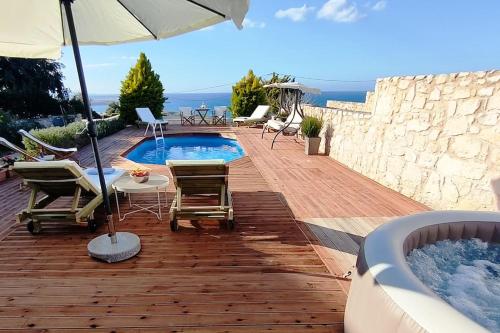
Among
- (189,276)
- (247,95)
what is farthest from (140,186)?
(247,95)

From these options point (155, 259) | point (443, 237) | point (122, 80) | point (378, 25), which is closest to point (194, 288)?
point (155, 259)

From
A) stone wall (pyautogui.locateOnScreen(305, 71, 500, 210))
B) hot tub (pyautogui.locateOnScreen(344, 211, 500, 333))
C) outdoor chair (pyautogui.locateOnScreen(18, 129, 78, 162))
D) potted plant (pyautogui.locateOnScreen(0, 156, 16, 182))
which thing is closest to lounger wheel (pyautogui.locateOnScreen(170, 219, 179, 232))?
hot tub (pyautogui.locateOnScreen(344, 211, 500, 333))

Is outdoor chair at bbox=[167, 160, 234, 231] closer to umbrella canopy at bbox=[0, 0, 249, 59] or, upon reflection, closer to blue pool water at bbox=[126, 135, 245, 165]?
umbrella canopy at bbox=[0, 0, 249, 59]

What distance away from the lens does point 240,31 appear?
6.51 ft

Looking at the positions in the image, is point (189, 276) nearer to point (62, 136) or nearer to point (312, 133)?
point (312, 133)

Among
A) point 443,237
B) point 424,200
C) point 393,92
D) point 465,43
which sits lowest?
point 424,200

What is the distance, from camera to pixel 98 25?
10.2ft

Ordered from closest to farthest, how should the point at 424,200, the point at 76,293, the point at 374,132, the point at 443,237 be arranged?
the point at 76,293, the point at 443,237, the point at 424,200, the point at 374,132

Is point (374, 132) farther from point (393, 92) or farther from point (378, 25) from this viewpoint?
point (378, 25)

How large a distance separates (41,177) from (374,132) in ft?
17.9

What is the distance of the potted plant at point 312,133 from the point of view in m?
7.86

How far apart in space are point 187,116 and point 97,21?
11970 millimetres

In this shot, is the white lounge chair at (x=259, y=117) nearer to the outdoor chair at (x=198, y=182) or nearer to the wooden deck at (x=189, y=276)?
the wooden deck at (x=189, y=276)

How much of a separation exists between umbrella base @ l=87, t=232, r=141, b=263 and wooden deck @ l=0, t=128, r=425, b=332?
69 millimetres
